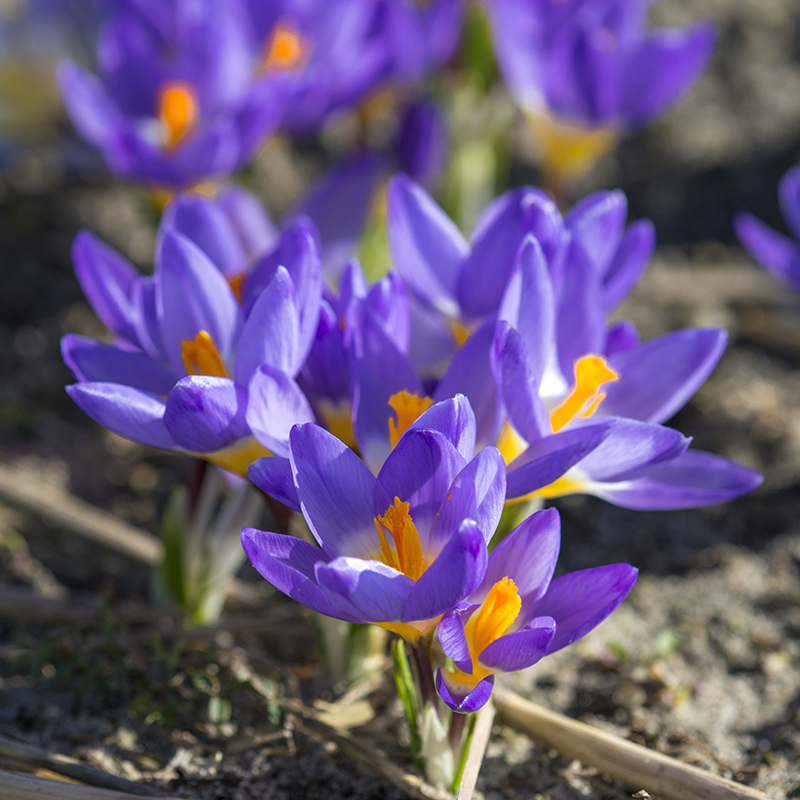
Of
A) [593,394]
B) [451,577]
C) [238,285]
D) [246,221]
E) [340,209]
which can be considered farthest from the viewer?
[340,209]

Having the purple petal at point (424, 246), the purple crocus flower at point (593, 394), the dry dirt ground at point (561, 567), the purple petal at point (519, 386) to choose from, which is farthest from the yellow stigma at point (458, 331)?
the dry dirt ground at point (561, 567)

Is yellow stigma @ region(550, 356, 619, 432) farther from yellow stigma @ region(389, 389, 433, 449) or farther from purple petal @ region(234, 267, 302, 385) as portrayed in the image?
purple petal @ region(234, 267, 302, 385)

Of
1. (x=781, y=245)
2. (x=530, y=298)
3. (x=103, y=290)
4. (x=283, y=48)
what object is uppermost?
(x=283, y=48)

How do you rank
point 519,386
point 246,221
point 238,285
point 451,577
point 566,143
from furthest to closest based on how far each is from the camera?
point 566,143
point 246,221
point 238,285
point 519,386
point 451,577

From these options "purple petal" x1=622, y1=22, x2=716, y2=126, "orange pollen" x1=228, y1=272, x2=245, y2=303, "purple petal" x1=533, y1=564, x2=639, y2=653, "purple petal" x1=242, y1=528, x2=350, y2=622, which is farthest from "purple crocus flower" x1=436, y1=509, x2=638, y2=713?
"purple petal" x1=622, y1=22, x2=716, y2=126

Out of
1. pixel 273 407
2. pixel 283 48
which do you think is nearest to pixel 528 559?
pixel 273 407

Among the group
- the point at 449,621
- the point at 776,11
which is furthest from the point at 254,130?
the point at 776,11

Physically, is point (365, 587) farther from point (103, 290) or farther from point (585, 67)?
point (585, 67)
